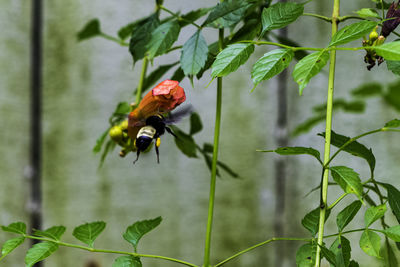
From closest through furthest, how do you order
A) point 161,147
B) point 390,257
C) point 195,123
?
point 390,257, point 195,123, point 161,147

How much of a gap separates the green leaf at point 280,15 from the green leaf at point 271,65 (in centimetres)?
4

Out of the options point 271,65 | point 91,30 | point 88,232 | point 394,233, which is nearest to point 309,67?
point 271,65

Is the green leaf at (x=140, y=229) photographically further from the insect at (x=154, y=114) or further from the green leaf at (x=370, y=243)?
the green leaf at (x=370, y=243)

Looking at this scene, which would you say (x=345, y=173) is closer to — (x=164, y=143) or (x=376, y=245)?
(x=376, y=245)

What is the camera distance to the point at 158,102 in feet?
1.41

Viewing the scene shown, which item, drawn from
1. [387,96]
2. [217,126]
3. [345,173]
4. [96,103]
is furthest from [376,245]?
[96,103]

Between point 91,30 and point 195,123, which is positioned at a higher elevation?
point 91,30

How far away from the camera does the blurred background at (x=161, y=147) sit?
2.58 ft

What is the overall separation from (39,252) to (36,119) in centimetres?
58

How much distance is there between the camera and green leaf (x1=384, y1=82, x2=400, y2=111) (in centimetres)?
69

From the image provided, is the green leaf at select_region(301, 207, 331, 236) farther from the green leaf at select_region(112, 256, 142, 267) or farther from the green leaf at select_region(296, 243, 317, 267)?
the green leaf at select_region(112, 256, 142, 267)

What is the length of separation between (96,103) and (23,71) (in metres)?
0.17

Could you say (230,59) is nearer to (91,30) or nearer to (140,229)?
(140,229)

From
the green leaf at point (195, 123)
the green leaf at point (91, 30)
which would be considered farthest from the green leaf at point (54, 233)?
the green leaf at point (91, 30)
